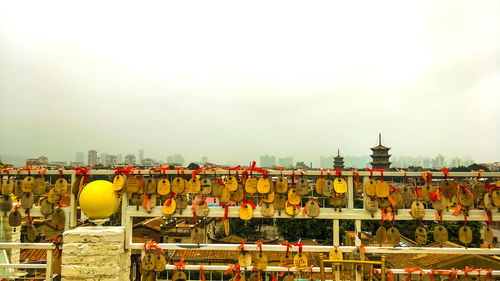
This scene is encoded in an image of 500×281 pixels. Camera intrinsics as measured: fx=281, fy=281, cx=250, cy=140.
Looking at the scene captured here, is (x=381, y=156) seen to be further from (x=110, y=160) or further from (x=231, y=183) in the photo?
A: (x=231, y=183)

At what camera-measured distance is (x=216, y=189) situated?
2740 mm

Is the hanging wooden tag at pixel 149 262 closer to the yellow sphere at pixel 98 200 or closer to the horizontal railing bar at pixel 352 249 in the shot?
the horizontal railing bar at pixel 352 249

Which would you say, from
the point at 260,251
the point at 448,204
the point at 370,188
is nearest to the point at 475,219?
the point at 448,204

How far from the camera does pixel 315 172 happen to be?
2.70 metres

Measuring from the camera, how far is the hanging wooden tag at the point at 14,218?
2910 millimetres

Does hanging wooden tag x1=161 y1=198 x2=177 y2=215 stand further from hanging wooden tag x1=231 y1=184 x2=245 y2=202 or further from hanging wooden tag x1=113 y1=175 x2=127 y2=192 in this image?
hanging wooden tag x1=231 y1=184 x2=245 y2=202

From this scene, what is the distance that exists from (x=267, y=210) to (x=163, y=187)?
103 cm

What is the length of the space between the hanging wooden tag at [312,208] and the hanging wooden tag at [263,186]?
0.41m

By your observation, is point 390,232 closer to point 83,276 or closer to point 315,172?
point 315,172

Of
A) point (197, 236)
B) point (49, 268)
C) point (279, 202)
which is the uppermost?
point (279, 202)

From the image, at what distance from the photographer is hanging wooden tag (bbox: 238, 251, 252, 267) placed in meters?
2.67

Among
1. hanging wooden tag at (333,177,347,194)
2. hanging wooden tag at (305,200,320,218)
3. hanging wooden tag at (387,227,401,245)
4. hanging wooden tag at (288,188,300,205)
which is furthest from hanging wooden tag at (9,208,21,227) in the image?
hanging wooden tag at (387,227,401,245)

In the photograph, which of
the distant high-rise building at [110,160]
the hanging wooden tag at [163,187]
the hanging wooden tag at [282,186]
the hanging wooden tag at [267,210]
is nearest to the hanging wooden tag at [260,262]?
the hanging wooden tag at [267,210]

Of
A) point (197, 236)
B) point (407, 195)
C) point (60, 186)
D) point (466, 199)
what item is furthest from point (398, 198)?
point (60, 186)
